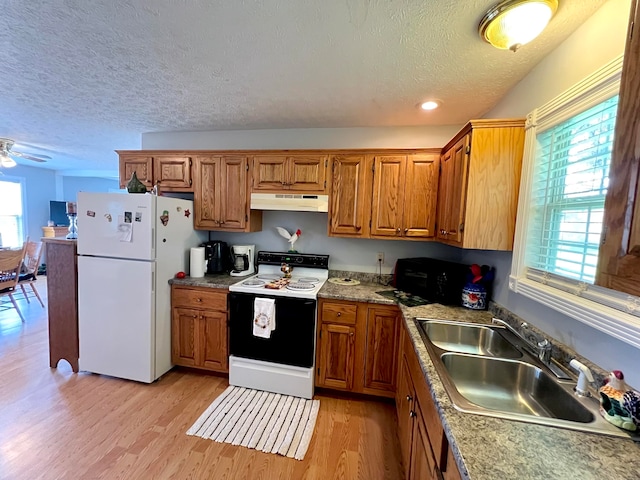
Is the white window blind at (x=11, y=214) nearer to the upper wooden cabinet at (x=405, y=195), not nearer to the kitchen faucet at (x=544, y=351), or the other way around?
the upper wooden cabinet at (x=405, y=195)

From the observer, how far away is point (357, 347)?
223cm

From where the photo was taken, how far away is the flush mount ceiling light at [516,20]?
1115 millimetres

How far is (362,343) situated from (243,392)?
3.69 feet

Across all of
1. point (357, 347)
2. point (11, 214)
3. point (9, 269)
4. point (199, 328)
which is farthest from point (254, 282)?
point (11, 214)

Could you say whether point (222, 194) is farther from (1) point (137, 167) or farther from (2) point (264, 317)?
(2) point (264, 317)

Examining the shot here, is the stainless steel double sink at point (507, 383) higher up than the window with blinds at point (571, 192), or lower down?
lower down

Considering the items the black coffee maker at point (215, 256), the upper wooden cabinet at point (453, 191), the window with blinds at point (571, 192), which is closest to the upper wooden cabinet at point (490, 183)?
the upper wooden cabinet at point (453, 191)

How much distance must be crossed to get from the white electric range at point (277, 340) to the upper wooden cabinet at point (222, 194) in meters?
0.67

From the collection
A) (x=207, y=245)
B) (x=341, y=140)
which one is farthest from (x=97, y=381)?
(x=341, y=140)

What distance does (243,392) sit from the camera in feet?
7.61

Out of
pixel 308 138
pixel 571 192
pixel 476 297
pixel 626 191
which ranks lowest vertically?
pixel 476 297

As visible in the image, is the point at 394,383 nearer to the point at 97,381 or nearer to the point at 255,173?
the point at 255,173

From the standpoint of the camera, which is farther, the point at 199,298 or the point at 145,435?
the point at 199,298

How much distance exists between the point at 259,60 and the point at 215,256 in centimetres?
186
